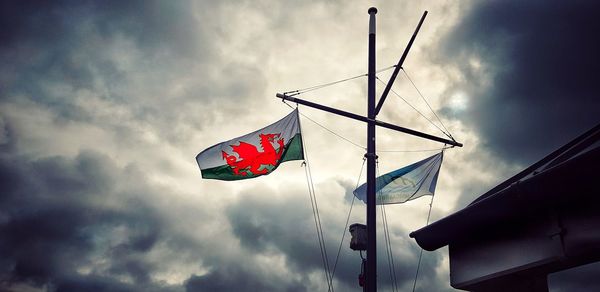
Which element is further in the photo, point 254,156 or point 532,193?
point 254,156

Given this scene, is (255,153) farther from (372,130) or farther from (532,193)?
(532,193)

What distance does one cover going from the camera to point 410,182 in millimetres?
12195

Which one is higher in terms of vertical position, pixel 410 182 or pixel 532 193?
pixel 410 182

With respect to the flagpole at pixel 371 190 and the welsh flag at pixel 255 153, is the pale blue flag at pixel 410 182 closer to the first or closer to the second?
the flagpole at pixel 371 190

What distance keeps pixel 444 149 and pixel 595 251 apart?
8.85m

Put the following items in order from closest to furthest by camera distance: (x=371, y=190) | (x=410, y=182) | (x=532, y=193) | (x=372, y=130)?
(x=532, y=193) < (x=371, y=190) < (x=372, y=130) < (x=410, y=182)

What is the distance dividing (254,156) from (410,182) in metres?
4.39

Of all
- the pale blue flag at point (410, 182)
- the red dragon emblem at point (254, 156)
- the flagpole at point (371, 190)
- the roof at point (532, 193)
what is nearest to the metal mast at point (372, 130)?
the flagpole at point (371, 190)

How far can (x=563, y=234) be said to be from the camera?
3760 mm

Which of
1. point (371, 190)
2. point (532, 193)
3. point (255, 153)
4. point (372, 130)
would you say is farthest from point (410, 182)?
point (532, 193)

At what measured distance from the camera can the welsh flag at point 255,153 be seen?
11.4 meters

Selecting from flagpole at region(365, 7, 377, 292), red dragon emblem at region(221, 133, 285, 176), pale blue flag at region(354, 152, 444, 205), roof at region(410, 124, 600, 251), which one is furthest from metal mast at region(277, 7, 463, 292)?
roof at region(410, 124, 600, 251)

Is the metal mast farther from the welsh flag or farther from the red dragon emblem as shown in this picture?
A: the red dragon emblem

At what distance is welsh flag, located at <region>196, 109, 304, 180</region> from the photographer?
11375 millimetres
